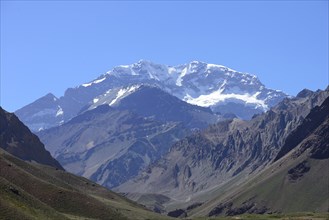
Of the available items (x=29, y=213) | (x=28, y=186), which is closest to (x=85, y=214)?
(x=28, y=186)

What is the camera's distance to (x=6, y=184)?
124688 mm

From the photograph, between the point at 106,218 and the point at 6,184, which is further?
the point at 106,218

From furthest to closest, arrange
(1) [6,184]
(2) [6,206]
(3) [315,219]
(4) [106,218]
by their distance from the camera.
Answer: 1. (3) [315,219]
2. (4) [106,218]
3. (1) [6,184]
4. (2) [6,206]

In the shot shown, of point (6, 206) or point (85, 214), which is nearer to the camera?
point (6, 206)

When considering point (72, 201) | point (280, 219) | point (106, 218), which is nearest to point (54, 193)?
point (72, 201)

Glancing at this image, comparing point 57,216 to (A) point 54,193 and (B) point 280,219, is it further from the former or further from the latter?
(B) point 280,219

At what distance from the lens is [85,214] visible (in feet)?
555

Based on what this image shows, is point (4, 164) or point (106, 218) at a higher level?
point (4, 164)

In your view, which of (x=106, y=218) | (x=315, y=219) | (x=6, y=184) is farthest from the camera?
(x=315, y=219)

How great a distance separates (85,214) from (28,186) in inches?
675

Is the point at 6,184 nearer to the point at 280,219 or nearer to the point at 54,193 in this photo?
the point at 54,193

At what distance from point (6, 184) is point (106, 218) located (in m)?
48.7

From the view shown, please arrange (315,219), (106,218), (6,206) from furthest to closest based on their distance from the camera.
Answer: (315,219), (106,218), (6,206)

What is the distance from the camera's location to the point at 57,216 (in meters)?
129
